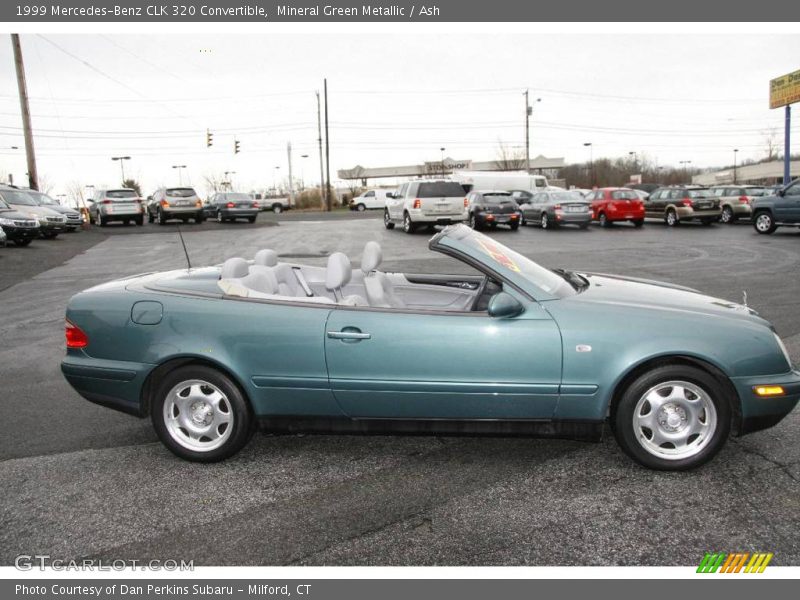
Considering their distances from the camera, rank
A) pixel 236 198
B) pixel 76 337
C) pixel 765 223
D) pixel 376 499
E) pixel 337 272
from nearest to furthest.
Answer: pixel 376 499 → pixel 76 337 → pixel 337 272 → pixel 765 223 → pixel 236 198

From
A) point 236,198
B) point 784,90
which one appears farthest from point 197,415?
point 784,90

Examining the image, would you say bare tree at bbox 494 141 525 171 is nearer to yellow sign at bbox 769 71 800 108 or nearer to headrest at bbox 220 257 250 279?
yellow sign at bbox 769 71 800 108

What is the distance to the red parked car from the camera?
80.3 ft

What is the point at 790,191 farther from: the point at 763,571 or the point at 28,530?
the point at 28,530

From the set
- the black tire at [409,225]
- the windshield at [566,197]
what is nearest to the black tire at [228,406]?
the black tire at [409,225]

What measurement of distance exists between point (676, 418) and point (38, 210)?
23.7 m

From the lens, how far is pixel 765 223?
64.7 ft

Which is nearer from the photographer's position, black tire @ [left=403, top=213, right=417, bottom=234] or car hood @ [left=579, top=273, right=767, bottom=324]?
car hood @ [left=579, top=273, right=767, bottom=324]

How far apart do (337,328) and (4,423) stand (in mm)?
2810

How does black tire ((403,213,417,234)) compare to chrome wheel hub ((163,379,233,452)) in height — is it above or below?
above

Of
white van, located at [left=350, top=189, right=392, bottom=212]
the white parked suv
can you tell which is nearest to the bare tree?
white van, located at [left=350, top=189, right=392, bottom=212]

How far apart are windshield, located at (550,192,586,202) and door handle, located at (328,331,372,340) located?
21782mm
